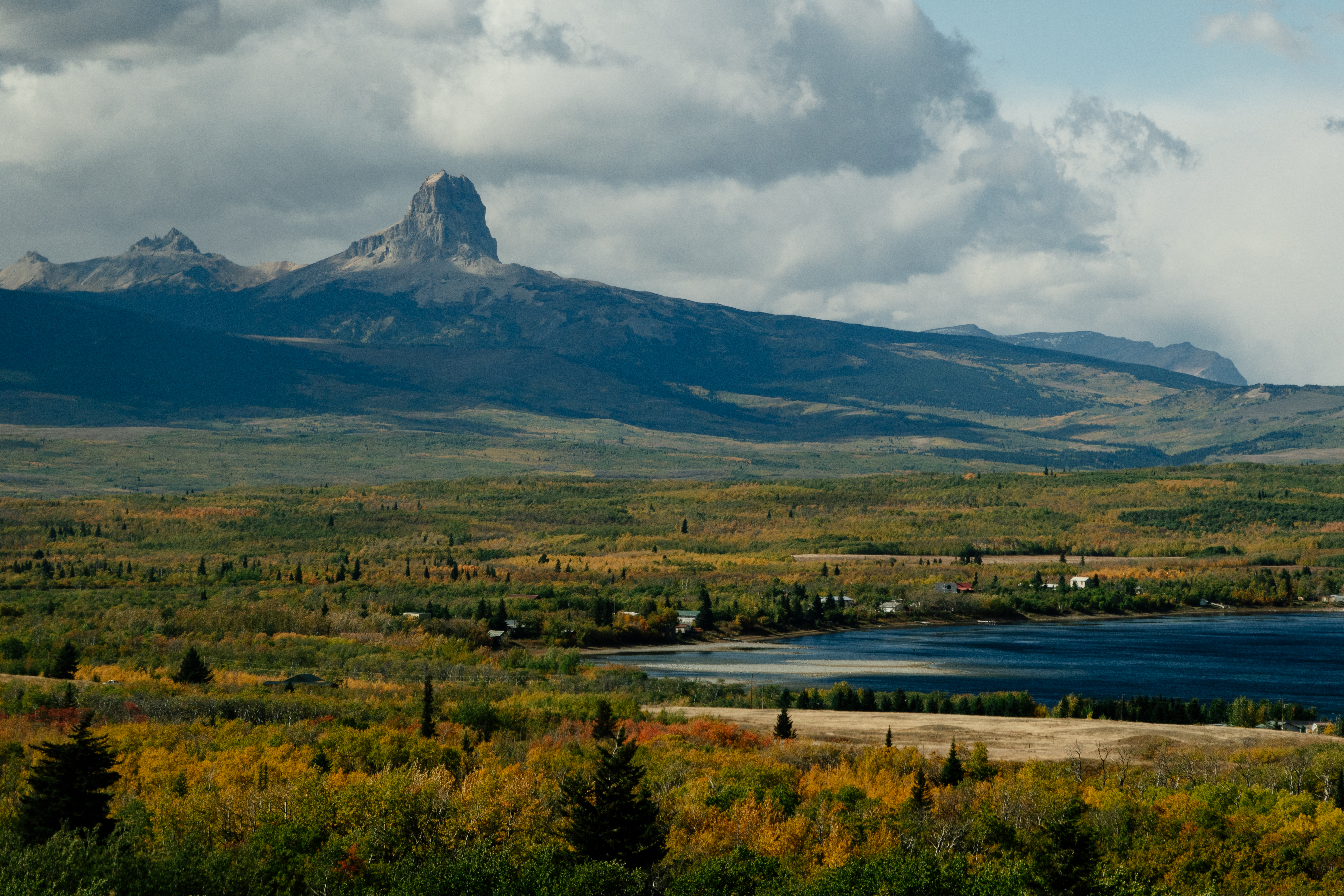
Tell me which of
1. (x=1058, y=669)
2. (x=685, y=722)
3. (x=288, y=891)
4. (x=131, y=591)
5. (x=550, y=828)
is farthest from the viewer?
(x=131, y=591)

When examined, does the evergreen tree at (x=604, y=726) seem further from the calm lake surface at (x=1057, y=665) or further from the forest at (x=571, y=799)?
the calm lake surface at (x=1057, y=665)

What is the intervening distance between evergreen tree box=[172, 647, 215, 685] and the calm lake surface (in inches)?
2273

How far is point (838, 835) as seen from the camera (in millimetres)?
63188

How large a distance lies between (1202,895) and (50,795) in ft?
158

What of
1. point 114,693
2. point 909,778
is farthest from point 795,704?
point 114,693

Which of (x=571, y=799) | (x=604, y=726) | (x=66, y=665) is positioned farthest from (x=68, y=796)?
(x=66, y=665)

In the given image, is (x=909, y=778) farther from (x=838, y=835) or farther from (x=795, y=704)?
(x=795, y=704)

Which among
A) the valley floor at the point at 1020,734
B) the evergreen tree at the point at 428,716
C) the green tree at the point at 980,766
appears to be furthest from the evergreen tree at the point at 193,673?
Result: the green tree at the point at 980,766

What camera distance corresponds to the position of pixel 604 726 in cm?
8519

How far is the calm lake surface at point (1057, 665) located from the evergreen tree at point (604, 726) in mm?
56552

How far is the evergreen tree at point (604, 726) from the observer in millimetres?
85113

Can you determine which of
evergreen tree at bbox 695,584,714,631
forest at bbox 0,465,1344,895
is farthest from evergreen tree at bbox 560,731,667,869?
evergreen tree at bbox 695,584,714,631

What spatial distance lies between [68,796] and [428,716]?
29.8 meters

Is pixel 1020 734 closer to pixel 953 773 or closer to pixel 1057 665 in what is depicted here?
pixel 953 773
